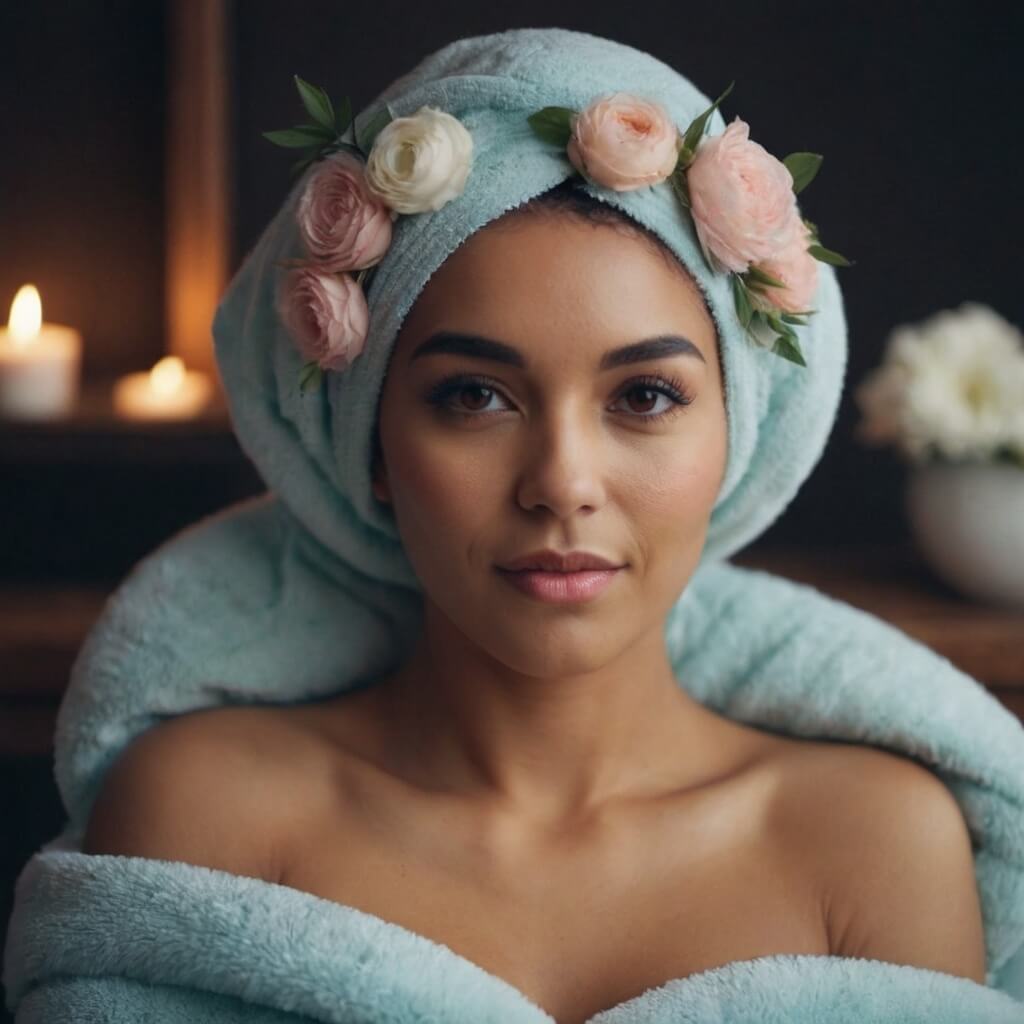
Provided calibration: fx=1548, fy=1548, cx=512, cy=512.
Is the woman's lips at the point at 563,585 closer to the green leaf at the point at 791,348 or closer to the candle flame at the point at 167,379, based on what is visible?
the green leaf at the point at 791,348

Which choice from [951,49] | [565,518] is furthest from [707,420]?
[951,49]

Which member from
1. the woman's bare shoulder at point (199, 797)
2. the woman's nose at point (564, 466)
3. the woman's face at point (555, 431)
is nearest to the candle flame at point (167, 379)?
the woman's bare shoulder at point (199, 797)

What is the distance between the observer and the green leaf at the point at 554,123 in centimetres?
118

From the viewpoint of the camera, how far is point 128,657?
138 cm

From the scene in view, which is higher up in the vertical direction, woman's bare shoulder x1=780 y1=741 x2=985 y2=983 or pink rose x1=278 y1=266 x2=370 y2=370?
pink rose x1=278 y1=266 x2=370 y2=370

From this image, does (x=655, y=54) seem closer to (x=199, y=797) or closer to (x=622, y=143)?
(x=622, y=143)

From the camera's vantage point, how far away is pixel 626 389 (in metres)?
1.18

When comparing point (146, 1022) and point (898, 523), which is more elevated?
point (898, 523)

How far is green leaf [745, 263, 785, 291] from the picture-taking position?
4.03 ft

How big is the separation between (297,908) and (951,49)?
1580 mm

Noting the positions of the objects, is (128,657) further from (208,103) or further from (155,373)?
(208,103)

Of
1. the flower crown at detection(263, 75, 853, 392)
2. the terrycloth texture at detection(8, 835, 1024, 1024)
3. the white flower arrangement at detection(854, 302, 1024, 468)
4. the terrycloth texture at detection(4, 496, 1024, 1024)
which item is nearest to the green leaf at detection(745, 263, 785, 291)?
the flower crown at detection(263, 75, 853, 392)

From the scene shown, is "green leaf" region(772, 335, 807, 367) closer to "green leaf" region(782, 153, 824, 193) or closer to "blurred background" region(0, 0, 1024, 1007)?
"green leaf" region(782, 153, 824, 193)

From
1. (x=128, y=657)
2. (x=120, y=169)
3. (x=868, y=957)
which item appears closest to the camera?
(x=868, y=957)
